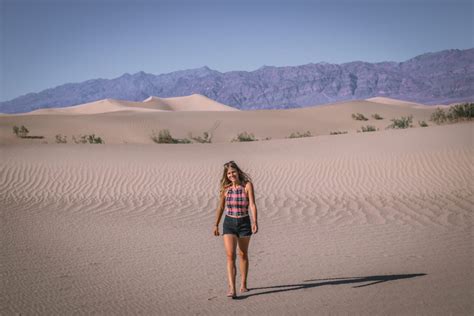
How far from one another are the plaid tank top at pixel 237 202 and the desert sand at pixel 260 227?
0.96 m

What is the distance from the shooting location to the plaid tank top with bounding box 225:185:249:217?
5.94m

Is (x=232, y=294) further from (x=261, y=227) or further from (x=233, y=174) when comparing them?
(x=261, y=227)

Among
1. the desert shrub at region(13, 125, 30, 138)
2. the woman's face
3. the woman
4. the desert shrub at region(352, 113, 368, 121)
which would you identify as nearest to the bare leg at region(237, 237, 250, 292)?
the woman

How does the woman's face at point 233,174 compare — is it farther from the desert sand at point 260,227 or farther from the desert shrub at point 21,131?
the desert shrub at point 21,131

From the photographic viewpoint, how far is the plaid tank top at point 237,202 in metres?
5.94

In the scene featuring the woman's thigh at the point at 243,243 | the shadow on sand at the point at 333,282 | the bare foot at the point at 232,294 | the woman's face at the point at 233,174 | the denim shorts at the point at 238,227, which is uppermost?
the woman's face at the point at 233,174

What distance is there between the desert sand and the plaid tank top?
96 centimetres

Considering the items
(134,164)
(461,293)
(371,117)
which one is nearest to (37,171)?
(134,164)

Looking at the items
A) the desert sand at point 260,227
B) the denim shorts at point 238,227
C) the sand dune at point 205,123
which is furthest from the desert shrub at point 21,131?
the denim shorts at point 238,227

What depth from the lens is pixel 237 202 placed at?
19.5 feet

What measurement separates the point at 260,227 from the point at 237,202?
4618 mm

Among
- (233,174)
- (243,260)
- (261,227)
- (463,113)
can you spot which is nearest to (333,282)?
(243,260)

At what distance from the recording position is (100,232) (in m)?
9.84

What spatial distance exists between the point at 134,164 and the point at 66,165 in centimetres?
216
